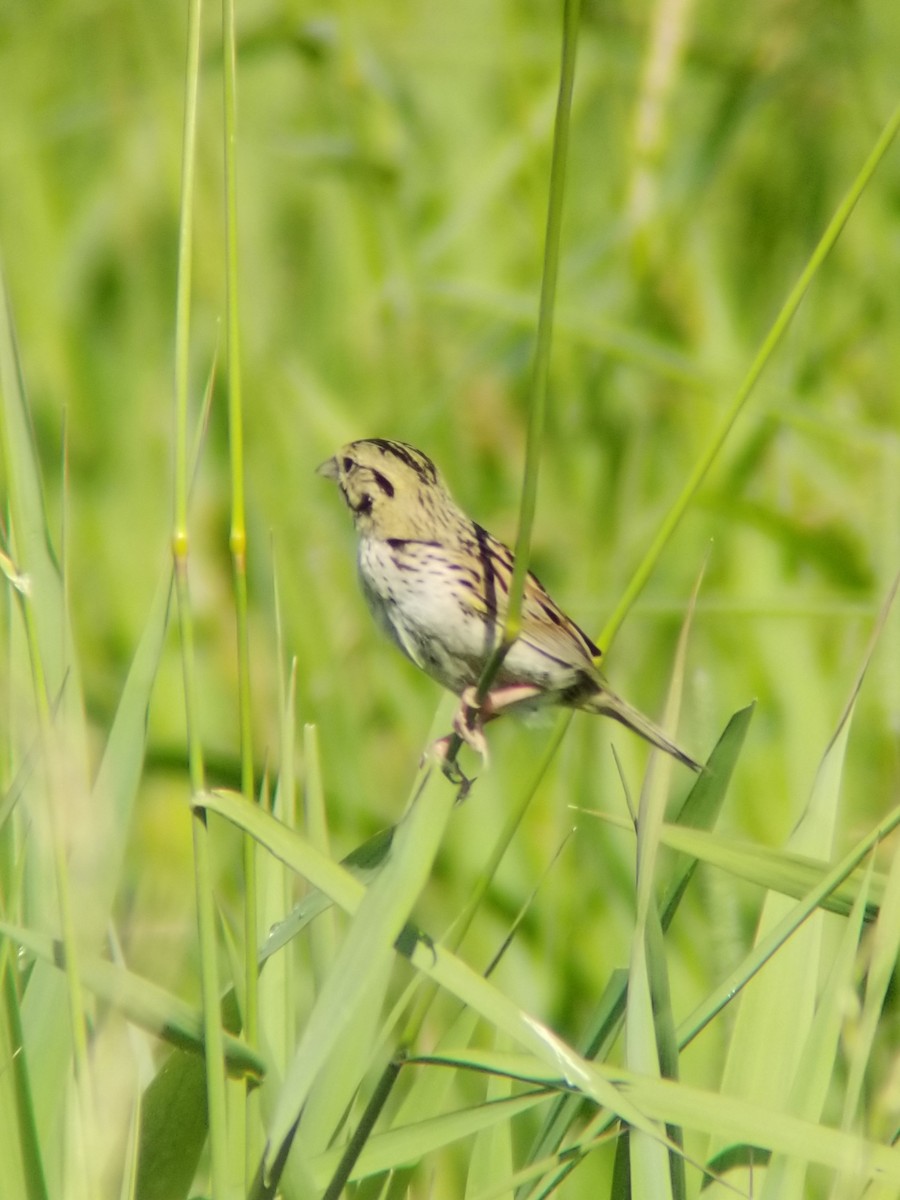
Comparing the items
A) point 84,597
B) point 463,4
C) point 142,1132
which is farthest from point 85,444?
point 142,1132

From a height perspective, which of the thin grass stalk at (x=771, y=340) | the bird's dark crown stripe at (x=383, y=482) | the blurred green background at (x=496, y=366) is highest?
the blurred green background at (x=496, y=366)

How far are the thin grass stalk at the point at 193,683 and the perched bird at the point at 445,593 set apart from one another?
2.64 feet

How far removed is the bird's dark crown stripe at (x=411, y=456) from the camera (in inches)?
103

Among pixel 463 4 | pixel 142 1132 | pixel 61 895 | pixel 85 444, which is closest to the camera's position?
pixel 61 895

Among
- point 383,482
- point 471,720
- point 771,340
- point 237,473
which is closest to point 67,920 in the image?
point 237,473

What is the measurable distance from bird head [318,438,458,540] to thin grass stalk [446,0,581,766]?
117 cm

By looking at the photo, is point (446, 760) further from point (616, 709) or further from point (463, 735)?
point (616, 709)

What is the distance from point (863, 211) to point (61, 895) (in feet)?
10.9

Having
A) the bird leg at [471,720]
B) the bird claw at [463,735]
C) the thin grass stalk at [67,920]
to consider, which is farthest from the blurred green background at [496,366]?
the thin grass stalk at [67,920]

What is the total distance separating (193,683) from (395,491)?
1.21 m

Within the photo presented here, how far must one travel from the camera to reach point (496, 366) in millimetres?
4371

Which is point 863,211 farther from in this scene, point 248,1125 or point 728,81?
point 248,1125

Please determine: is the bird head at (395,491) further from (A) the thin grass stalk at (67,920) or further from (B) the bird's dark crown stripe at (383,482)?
(A) the thin grass stalk at (67,920)

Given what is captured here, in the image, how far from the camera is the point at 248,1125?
1.60m
